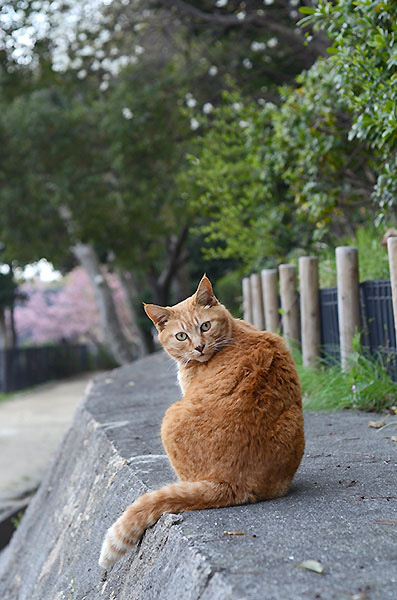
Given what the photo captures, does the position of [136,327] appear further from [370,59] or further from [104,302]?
[370,59]

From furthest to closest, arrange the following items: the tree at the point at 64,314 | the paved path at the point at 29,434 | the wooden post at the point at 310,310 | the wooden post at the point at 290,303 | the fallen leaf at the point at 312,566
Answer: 1. the tree at the point at 64,314
2. the paved path at the point at 29,434
3. the wooden post at the point at 290,303
4. the wooden post at the point at 310,310
5. the fallen leaf at the point at 312,566

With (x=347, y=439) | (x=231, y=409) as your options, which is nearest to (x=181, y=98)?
(x=347, y=439)

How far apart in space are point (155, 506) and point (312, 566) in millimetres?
737

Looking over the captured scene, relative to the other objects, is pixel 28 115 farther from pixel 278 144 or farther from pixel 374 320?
pixel 374 320

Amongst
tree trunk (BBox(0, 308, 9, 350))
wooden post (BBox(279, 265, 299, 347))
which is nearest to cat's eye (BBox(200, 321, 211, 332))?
wooden post (BBox(279, 265, 299, 347))

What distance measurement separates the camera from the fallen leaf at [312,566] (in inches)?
74.5

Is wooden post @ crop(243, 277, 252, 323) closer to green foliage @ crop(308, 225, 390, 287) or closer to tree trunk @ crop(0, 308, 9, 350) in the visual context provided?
green foliage @ crop(308, 225, 390, 287)

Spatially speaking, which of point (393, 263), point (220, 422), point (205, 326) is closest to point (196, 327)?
point (205, 326)

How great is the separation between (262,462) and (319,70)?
5.76m

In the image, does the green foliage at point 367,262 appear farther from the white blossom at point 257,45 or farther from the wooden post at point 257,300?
the white blossom at point 257,45

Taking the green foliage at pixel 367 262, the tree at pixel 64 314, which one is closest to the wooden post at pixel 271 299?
the green foliage at pixel 367 262

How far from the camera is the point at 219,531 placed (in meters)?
2.29

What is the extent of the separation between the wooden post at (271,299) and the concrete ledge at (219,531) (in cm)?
270

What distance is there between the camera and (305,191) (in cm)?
748
